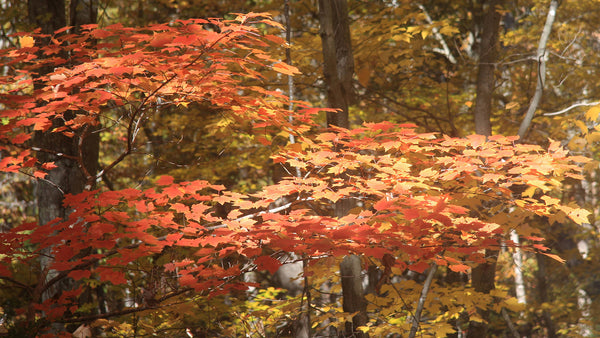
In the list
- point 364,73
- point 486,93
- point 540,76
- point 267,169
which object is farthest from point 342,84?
point 267,169

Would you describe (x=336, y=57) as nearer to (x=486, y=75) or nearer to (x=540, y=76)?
(x=486, y=75)

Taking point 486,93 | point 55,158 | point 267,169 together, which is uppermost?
point 486,93

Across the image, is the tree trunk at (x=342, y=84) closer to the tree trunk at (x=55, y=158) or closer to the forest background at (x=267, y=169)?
the forest background at (x=267, y=169)

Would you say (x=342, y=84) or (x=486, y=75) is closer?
(x=342, y=84)

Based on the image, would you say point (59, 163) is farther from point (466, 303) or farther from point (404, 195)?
point (466, 303)

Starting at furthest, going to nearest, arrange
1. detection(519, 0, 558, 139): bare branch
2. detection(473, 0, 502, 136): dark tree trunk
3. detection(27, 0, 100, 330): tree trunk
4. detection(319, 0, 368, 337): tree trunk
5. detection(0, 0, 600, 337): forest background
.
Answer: detection(473, 0, 502, 136): dark tree trunk, detection(519, 0, 558, 139): bare branch, detection(319, 0, 368, 337): tree trunk, detection(27, 0, 100, 330): tree trunk, detection(0, 0, 600, 337): forest background

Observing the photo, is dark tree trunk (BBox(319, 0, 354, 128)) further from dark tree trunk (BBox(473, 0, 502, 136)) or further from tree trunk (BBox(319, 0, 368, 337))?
dark tree trunk (BBox(473, 0, 502, 136))

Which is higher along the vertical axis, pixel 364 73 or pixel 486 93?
pixel 364 73

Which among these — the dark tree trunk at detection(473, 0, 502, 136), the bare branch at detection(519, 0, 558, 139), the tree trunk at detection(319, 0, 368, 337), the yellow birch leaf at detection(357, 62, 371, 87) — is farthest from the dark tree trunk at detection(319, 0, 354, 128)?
the bare branch at detection(519, 0, 558, 139)

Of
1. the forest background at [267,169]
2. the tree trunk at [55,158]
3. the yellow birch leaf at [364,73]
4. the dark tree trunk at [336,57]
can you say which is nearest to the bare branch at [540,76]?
the forest background at [267,169]

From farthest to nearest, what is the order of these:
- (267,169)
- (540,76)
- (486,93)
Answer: (267,169) → (486,93) → (540,76)

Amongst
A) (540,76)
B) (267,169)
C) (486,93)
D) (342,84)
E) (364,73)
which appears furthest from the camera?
(267,169)

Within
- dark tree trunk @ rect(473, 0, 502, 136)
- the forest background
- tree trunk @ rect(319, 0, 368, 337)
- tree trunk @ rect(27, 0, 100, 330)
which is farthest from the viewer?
dark tree trunk @ rect(473, 0, 502, 136)

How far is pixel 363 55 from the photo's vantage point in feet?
20.6
